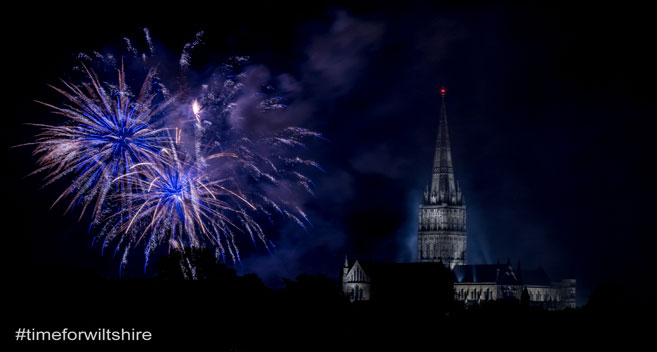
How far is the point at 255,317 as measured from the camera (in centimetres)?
9294

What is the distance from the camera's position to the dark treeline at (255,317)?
82938mm

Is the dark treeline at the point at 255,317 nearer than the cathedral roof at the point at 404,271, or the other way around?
the dark treeline at the point at 255,317

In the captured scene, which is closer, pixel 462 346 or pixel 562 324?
pixel 462 346

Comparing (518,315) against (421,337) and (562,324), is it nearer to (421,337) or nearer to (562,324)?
(562,324)

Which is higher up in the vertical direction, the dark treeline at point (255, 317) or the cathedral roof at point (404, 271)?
the cathedral roof at point (404, 271)

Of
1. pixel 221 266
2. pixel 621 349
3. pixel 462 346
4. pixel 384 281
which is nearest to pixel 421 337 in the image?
pixel 462 346

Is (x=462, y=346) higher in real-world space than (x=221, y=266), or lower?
lower

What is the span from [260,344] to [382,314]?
82.0 ft

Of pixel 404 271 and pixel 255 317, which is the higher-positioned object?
pixel 404 271

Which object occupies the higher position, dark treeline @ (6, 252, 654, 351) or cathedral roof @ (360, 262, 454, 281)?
cathedral roof @ (360, 262, 454, 281)

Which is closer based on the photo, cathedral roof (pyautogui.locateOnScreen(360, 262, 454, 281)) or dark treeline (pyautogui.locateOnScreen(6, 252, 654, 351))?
dark treeline (pyautogui.locateOnScreen(6, 252, 654, 351))

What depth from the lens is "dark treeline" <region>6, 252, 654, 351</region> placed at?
82.9 meters

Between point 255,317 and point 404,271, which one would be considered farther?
point 404,271

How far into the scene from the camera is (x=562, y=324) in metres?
113
